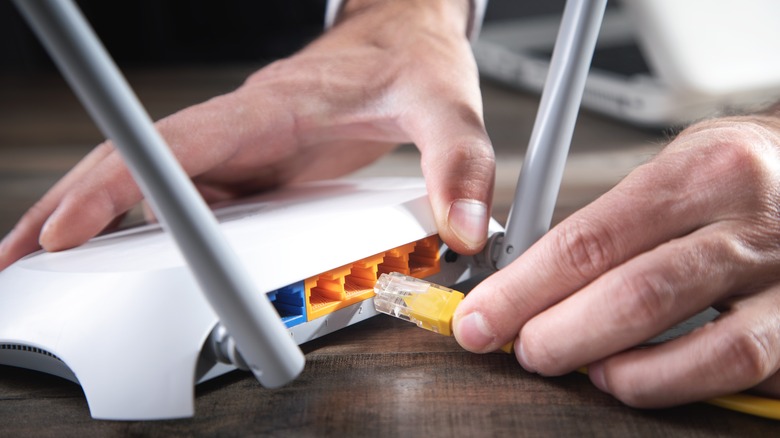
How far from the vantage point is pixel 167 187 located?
376 millimetres

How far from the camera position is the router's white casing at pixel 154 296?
47 centimetres

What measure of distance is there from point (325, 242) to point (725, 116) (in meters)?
0.34

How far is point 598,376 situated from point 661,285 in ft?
0.22

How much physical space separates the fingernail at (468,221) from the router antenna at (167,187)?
19 cm

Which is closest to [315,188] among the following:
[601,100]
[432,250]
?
[432,250]

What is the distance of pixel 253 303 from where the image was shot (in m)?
0.42

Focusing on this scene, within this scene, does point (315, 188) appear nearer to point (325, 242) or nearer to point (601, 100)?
point (325, 242)

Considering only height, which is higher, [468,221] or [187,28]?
[468,221]

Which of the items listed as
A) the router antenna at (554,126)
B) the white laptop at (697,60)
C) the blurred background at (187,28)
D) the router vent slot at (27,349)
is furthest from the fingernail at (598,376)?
the blurred background at (187,28)

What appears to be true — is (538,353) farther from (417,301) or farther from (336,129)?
(336,129)

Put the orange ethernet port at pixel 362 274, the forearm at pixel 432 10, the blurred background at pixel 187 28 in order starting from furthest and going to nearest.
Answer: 1. the blurred background at pixel 187 28
2. the forearm at pixel 432 10
3. the orange ethernet port at pixel 362 274

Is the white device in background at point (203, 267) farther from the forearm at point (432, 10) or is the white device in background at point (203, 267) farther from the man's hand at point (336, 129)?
the forearm at point (432, 10)

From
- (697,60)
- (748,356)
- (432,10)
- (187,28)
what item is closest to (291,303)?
(748,356)

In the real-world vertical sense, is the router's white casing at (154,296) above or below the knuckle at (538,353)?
above
